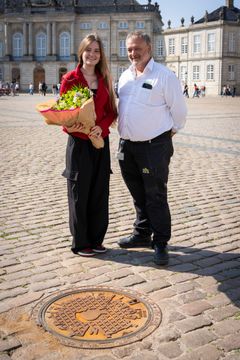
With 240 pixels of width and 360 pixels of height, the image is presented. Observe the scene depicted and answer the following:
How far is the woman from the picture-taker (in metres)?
4.39

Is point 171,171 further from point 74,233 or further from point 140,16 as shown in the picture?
point 140,16

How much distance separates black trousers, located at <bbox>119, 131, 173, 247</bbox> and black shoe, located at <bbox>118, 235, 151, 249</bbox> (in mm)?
310

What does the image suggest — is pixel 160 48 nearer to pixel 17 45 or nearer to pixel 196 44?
pixel 196 44

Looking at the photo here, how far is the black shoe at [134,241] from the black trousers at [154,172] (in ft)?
1.02

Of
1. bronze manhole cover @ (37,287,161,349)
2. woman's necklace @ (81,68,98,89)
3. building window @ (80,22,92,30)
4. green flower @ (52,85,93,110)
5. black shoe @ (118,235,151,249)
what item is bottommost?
bronze manhole cover @ (37,287,161,349)

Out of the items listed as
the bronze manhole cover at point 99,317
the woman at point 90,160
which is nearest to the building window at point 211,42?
the woman at point 90,160

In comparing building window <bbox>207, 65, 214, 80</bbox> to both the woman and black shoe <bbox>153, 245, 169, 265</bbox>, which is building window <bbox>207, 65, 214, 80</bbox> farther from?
black shoe <bbox>153, 245, 169, 265</bbox>

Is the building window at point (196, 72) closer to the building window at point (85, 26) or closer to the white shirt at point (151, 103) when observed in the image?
the building window at point (85, 26)

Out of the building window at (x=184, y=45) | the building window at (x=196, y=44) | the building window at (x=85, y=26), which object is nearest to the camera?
the building window at (x=196, y=44)

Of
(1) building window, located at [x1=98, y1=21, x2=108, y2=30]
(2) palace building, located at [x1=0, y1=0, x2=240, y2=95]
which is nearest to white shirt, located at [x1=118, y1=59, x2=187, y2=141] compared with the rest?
(2) palace building, located at [x1=0, y1=0, x2=240, y2=95]

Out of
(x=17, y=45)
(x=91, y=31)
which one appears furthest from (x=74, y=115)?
(x=17, y=45)

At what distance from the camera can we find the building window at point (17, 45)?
80.7 m

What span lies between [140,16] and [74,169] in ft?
253

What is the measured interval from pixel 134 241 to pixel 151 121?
131 cm
